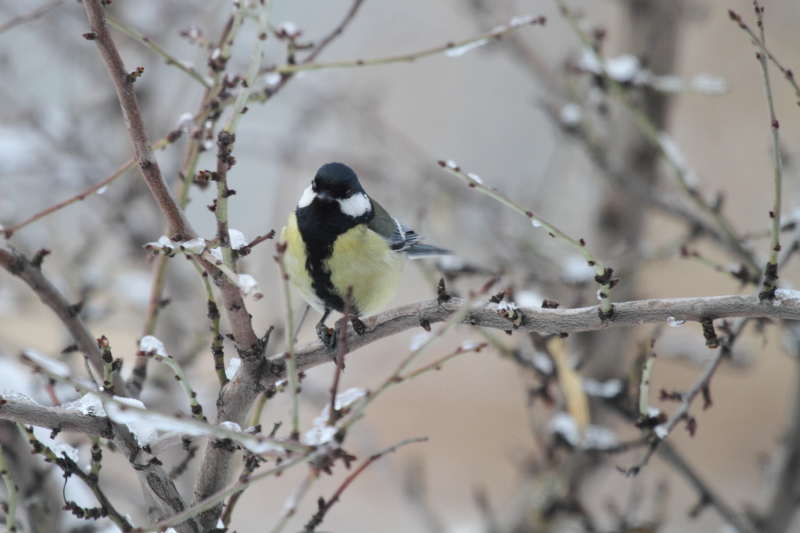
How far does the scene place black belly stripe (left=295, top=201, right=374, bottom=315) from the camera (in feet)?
5.72

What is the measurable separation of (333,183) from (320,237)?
0.15 m

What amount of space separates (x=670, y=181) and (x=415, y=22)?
2574 mm

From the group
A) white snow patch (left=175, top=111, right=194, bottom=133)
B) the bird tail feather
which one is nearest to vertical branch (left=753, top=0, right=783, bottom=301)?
→ white snow patch (left=175, top=111, right=194, bottom=133)

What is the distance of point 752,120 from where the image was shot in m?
5.69

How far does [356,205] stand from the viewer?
6.04 feet

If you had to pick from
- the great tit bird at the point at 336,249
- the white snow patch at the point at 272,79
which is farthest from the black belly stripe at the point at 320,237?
the white snow patch at the point at 272,79

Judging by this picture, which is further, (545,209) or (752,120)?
(752,120)

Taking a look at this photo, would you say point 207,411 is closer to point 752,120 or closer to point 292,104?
point 292,104

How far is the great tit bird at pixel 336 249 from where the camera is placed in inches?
68.5

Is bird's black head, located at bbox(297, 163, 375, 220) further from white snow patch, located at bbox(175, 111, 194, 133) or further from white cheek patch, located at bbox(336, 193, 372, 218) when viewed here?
white snow patch, located at bbox(175, 111, 194, 133)

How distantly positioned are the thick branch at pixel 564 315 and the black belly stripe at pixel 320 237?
20.1 inches

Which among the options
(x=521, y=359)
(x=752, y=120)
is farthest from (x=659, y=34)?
(x=752, y=120)

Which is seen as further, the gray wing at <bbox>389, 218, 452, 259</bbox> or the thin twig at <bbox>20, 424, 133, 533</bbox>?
the gray wing at <bbox>389, 218, 452, 259</bbox>

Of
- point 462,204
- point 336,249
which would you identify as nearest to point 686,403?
point 336,249
